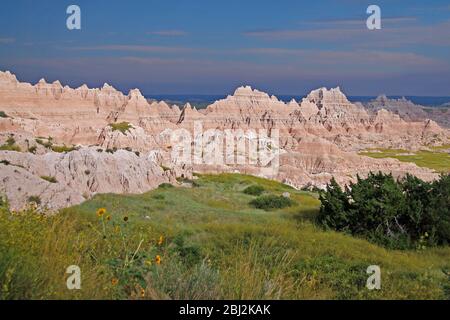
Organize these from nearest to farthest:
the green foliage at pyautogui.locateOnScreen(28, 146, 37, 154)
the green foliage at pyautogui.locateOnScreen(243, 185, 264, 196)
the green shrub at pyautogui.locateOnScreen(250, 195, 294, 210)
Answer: the green shrub at pyautogui.locateOnScreen(250, 195, 294, 210) < the green foliage at pyautogui.locateOnScreen(28, 146, 37, 154) < the green foliage at pyautogui.locateOnScreen(243, 185, 264, 196)

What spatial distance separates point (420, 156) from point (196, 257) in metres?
101

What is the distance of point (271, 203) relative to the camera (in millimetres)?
19594

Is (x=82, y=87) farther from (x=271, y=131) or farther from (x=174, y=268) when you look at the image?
(x=174, y=268)

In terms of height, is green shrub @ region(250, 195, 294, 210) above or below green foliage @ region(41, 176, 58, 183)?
below

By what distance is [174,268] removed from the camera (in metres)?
5.96

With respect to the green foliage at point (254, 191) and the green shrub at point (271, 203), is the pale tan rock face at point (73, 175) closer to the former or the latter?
the green foliage at point (254, 191)

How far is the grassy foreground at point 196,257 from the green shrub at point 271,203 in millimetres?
427

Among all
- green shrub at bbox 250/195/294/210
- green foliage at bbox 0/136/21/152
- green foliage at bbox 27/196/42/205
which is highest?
green foliage at bbox 0/136/21/152

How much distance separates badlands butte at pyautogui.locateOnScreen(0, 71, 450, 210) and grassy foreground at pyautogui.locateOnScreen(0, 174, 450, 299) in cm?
233

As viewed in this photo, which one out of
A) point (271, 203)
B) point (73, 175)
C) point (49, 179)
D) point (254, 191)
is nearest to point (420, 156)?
point (254, 191)

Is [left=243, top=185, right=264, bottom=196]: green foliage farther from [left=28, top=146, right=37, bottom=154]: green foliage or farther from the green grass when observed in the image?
the green grass

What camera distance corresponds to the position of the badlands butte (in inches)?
738

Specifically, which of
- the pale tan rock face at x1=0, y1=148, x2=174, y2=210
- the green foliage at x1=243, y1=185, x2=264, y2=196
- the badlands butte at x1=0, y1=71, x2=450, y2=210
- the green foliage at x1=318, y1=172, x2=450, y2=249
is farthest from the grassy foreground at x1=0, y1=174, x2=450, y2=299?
the green foliage at x1=243, y1=185, x2=264, y2=196

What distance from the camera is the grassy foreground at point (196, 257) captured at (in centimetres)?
496
